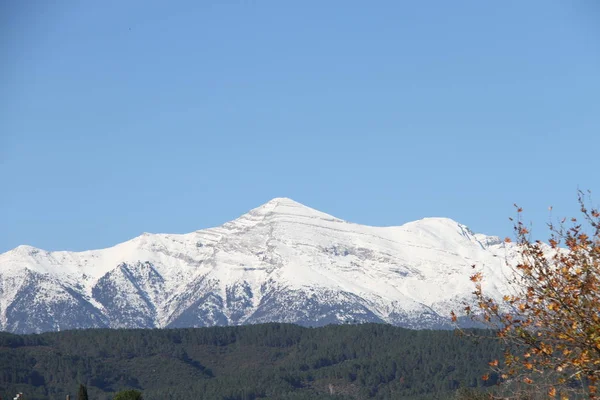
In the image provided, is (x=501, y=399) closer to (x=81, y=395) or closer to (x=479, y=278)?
(x=479, y=278)

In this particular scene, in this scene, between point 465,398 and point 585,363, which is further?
point 465,398

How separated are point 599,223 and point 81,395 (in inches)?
6127

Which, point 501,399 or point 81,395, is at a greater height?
point 81,395

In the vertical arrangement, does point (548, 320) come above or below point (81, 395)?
below

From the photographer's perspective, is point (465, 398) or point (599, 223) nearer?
point (599, 223)

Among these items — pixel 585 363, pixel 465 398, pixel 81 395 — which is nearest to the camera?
pixel 585 363

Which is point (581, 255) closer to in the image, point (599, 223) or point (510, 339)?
point (599, 223)

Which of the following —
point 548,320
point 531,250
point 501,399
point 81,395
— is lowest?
point 501,399

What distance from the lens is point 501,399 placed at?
1677 inches

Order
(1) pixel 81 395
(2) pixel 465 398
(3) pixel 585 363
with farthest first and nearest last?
(1) pixel 81 395
(2) pixel 465 398
(3) pixel 585 363

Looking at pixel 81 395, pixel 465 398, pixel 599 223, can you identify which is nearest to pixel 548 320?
pixel 599 223

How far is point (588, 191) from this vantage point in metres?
41.0

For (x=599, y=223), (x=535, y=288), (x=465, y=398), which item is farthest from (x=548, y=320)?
(x=465, y=398)

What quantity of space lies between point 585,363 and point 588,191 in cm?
636
